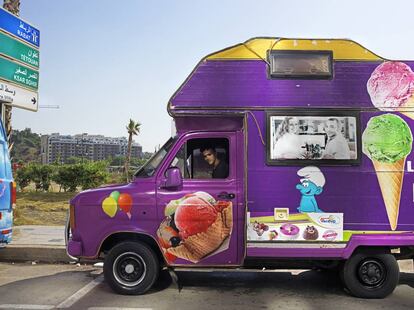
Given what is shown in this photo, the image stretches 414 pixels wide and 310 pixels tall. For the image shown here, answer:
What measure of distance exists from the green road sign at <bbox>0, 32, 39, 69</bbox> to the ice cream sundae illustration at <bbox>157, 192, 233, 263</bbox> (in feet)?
23.2

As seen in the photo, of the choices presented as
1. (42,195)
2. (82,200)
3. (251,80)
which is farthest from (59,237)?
(42,195)

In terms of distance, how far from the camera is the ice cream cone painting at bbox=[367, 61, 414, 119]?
5953mm

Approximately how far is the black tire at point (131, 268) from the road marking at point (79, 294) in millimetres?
451

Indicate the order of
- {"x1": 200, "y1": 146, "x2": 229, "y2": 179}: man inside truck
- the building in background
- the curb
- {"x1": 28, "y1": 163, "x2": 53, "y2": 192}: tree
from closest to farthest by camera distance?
{"x1": 200, "y1": 146, "x2": 229, "y2": 179}: man inside truck → the curb → {"x1": 28, "y1": 163, "x2": 53, "y2": 192}: tree → the building in background

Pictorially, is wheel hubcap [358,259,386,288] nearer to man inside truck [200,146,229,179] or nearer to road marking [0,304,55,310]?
man inside truck [200,146,229,179]

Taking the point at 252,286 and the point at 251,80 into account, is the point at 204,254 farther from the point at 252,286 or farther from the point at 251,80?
the point at 251,80

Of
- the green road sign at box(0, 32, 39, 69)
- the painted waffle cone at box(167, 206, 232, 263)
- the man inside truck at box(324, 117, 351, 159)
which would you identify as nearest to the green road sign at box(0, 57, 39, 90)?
the green road sign at box(0, 32, 39, 69)

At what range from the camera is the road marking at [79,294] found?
5684mm

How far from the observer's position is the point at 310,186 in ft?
19.4

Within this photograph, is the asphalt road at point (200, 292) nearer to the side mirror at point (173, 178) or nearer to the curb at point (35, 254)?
the curb at point (35, 254)

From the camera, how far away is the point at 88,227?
6.02 metres

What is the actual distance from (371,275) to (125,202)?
342 centimetres

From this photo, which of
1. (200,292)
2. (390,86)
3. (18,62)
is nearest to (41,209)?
(18,62)

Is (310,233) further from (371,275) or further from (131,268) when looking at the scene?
(131,268)
